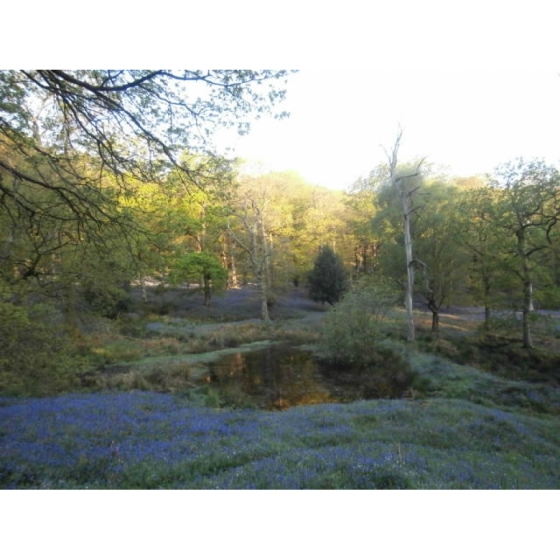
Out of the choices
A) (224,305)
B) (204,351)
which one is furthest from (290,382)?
(224,305)

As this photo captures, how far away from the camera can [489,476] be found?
154 inches

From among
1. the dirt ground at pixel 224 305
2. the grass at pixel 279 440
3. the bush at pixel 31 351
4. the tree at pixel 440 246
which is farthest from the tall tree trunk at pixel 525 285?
the bush at pixel 31 351

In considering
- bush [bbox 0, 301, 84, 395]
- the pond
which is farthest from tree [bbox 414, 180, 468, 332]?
bush [bbox 0, 301, 84, 395]

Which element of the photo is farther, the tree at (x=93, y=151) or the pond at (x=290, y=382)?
the pond at (x=290, y=382)

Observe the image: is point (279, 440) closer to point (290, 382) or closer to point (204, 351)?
point (290, 382)

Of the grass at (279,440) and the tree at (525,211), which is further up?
the tree at (525,211)

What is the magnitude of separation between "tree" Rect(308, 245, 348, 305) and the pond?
13.5 m

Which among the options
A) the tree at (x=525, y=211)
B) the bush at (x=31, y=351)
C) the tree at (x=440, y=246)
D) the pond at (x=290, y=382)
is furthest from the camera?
the tree at (x=440, y=246)

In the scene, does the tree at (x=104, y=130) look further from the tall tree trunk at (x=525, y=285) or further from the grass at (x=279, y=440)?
the tall tree trunk at (x=525, y=285)

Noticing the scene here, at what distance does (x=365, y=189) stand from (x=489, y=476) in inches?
1086

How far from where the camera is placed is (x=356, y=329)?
13.6 meters

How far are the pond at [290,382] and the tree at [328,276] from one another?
13.5 meters

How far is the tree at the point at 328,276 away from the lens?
27562 millimetres

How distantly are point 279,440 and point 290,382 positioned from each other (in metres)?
6.06
